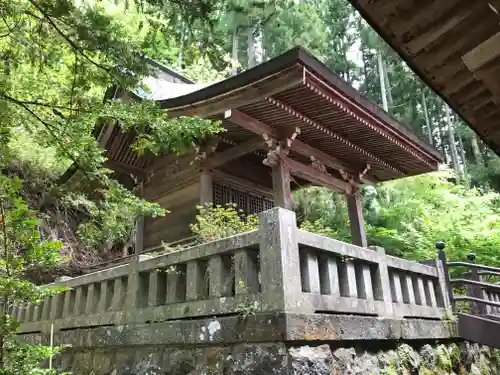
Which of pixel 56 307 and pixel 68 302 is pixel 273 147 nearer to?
pixel 68 302

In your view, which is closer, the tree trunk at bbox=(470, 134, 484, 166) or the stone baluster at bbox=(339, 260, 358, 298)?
the stone baluster at bbox=(339, 260, 358, 298)

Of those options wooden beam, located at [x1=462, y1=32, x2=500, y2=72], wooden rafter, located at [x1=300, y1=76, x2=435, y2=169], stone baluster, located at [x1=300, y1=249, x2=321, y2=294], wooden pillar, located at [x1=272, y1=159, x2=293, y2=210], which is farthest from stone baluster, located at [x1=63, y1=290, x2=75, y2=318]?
wooden beam, located at [x1=462, y1=32, x2=500, y2=72]

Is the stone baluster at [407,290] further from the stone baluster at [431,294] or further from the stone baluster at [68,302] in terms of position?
the stone baluster at [68,302]

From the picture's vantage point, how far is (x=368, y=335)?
392 centimetres

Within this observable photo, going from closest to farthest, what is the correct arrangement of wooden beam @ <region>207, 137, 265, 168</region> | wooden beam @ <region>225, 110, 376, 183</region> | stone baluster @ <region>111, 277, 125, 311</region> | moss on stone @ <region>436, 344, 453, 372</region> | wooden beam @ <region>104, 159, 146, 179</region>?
stone baluster @ <region>111, 277, 125, 311</region> → moss on stone @ <region>436, 344, 453, 372</region> → wooden beam @ <region>225, 110, 376, 183</region> → wooden beam @ <region>207, 137, 265, 168</region> → wooden beam @ <region>104, 159, 146, 179</region>

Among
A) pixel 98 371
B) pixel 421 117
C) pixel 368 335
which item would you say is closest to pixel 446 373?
pixel 368 335

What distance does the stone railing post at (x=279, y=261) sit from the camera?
10.8 ft

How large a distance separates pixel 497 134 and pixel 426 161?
5787 millimetres

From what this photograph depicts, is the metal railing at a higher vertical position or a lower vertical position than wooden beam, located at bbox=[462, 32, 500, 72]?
lower

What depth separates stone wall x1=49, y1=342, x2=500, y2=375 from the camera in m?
3.20

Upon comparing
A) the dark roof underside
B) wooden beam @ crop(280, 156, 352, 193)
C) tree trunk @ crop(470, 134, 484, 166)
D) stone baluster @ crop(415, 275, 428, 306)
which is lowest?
stone baluster @ crop(415, 275, 428, 306)

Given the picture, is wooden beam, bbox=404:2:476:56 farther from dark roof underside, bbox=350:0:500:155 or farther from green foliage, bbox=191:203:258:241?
green foliage, bbox=191:203:258:241

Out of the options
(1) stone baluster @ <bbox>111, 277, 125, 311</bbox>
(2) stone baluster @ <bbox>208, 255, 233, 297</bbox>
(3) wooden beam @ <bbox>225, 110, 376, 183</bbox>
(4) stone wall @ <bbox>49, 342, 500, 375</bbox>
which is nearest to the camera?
(4) stone wall @ <bbox>49, 342, 500, 375</bbox>

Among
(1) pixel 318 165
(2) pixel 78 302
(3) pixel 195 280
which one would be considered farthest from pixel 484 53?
(1) pixel 318 165
